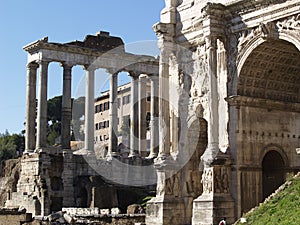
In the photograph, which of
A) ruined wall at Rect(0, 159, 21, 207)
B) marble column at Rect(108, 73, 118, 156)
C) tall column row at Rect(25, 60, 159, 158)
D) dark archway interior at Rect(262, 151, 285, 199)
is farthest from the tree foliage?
dark archway interior at Rect(262, 151, 285, 199)

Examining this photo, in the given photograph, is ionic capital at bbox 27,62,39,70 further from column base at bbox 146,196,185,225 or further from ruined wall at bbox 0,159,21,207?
column base at bbox 146,196,185,225

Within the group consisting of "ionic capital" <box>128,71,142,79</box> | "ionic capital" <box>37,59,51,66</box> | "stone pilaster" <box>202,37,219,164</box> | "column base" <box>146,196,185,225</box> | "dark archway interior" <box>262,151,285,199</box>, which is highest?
"ionic capital" <box>128,71,142,79</box>

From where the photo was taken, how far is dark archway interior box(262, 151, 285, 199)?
23.0m

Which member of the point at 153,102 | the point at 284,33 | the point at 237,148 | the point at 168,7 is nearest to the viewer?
the point at 284,33

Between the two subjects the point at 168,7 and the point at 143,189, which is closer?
the point at 168,7

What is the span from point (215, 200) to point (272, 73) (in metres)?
5.11

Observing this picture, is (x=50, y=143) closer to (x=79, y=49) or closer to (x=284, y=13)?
(x=79, y=49)

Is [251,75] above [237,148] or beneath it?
above

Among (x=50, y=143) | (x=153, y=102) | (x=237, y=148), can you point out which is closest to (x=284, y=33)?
(x=237, y=148)

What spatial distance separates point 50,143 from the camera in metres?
65.5

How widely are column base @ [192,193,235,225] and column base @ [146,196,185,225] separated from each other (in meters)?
2.05

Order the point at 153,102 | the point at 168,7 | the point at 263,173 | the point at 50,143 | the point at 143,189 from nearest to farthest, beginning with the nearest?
the point at 263,173 < the point at 168,7 < the point at 143,189 < the point at 153,102 < the point at 50,143

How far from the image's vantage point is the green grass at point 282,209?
1577 centimetres

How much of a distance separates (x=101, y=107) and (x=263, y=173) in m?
55.5
